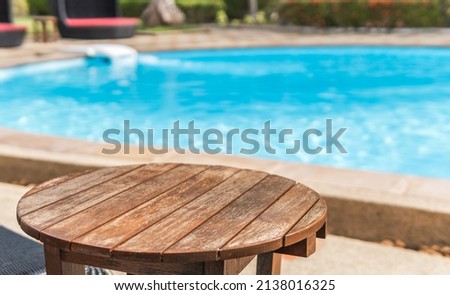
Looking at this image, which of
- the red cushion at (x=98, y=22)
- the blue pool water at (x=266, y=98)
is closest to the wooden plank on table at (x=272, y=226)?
the blue pool water at (x=266, y=98)

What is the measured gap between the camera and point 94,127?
9.34m

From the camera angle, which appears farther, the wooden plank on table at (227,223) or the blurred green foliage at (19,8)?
the blurred green foliage at (19,8)

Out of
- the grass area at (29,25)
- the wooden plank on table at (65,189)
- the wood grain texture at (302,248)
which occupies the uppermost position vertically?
the wooden plank on table at (65,189)

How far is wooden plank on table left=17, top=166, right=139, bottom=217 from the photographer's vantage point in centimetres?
228

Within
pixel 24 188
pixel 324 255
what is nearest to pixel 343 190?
pixel 324 255

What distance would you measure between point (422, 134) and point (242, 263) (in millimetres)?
7280

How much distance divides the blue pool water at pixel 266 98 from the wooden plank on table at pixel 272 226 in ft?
16.7

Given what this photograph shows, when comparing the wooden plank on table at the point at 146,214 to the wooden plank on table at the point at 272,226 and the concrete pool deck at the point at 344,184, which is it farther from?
the concrete pool deck at the point at 344,184

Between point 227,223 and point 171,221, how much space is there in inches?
7.4

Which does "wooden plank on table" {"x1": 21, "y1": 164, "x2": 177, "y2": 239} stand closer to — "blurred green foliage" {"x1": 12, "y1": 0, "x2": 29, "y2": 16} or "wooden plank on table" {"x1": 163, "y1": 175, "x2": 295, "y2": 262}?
"wooden plank on table" {"x1": 163, "y1": 175, "x2": 295, "y2": 262}

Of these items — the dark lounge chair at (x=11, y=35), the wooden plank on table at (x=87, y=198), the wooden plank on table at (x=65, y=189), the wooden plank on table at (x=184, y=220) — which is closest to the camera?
the wooden plank on table at (x=184, y=220)

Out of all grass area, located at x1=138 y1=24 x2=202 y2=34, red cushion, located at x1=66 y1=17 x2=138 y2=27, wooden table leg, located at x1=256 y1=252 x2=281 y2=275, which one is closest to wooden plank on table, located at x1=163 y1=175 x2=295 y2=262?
wooden table leg, located at x1=256 y1=252 x2=281 y2=275

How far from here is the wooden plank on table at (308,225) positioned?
2059mm

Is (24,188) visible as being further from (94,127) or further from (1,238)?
(94,127)
